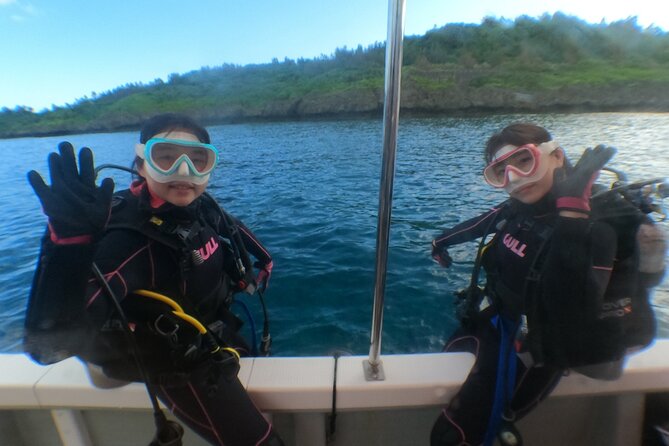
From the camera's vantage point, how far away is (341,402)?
1.25 m

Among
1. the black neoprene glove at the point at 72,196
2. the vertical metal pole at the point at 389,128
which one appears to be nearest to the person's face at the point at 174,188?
the black neoprene glove at the point at 72,196

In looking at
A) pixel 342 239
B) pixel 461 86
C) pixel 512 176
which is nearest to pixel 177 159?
pixel 512 176

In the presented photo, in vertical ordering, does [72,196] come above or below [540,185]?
above

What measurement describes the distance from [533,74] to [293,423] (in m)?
49.5

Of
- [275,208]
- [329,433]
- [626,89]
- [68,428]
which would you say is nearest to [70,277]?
[68,428]

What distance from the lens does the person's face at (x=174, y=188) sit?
142cm

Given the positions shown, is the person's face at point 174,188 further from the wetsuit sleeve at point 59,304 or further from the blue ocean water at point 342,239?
the blue ocean water at point 342,239

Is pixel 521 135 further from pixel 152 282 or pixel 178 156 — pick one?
pixel 152 282

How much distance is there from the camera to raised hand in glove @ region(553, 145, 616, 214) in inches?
44.3

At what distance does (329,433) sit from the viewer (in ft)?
4.55

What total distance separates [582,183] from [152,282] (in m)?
1.55

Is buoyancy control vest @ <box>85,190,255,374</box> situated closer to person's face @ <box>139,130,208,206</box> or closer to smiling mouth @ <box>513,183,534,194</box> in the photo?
person's face @ <box>139,130,208,206</box>

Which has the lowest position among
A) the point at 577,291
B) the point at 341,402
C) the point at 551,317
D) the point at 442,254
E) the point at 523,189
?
the point at 341,402

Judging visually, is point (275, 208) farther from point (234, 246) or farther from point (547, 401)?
point (547, 401)
